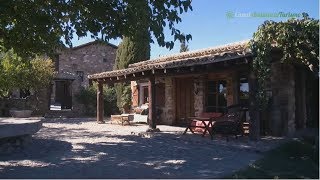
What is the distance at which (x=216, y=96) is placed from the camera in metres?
14.4

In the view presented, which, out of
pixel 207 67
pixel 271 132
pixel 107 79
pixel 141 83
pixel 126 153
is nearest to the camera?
pixel 126 153

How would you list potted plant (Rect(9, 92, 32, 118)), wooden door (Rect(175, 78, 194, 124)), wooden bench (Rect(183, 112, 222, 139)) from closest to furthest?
1. wooden bench (Rect(183, 112, 222, 139))
2. wooden door (Rect(175, 78, 194, 124))
3. potted plant (Rect(9, 92, 32, 118))

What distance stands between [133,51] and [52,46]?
49.4 ft

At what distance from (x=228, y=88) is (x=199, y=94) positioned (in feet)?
5.58

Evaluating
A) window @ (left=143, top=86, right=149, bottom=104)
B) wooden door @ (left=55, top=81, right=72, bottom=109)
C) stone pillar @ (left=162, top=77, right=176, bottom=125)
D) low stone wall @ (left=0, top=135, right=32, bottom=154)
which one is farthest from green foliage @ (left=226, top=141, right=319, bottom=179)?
wooden door @ (left=55, top=81, right=72, bottom=109)

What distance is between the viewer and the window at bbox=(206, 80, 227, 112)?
1402 centimetres

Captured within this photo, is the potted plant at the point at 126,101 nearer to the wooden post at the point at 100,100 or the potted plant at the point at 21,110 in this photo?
the wooden post at the point at 100,100

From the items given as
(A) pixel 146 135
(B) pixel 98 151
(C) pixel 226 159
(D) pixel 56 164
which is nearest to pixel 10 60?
(A) pixel 146 135

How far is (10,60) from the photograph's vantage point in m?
19.2

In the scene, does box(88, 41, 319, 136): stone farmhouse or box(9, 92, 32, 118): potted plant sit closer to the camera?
box(88, 41, 319, 136): stone farmhouse

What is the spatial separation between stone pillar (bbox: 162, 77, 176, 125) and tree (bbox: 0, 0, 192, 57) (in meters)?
7.87

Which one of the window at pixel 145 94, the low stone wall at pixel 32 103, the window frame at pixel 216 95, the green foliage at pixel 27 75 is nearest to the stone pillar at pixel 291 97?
the window frame at pixel 216 95

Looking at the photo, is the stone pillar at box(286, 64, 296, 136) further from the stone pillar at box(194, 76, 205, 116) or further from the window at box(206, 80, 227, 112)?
the stone pillar at box(194, 76, 205, 116)

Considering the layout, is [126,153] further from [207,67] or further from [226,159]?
[207,67]
